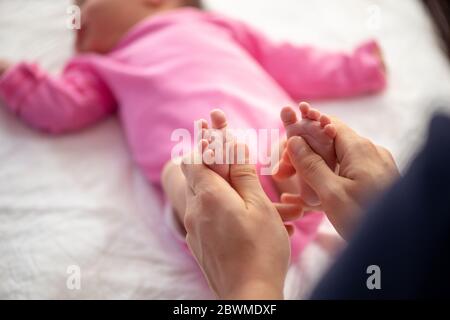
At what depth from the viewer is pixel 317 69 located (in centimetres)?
96

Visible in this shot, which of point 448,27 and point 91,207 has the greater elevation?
point 448,27

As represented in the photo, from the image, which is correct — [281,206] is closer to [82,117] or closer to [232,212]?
[232,212]

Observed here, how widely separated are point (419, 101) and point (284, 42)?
11.4 inches

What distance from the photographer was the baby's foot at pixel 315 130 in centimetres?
57

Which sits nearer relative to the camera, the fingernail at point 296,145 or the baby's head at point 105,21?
the fingernail at point 296,145

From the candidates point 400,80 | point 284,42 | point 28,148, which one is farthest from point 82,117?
point 400,80

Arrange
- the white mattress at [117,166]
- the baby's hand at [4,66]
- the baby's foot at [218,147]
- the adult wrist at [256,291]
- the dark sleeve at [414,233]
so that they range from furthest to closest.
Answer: the baby's hand at [4,66], the white mattress at [117,166], the baby's foot at [218,147], the adult wrist at [256,291], the dark sleeve at [414,233]

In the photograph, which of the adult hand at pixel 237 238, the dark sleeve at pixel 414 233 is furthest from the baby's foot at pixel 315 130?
the dark sleeve at pixel 414 233

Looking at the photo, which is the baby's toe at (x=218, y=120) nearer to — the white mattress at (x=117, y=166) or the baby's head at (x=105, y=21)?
the white mattress at (x=117, y=166)

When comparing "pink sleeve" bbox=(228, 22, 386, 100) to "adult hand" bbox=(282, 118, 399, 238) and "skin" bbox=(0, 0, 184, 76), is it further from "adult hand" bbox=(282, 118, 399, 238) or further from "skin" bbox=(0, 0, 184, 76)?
"adult hand" bbox=(282, 118, 399, 238)

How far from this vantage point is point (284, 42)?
0.98 metres

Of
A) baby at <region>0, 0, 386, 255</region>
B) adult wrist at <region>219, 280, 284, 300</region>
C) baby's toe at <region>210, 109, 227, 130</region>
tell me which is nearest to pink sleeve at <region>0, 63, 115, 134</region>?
baby at <region>0, 0, 386, 255</region>

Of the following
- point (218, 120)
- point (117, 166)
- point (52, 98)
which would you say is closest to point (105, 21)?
point (52, 98)
